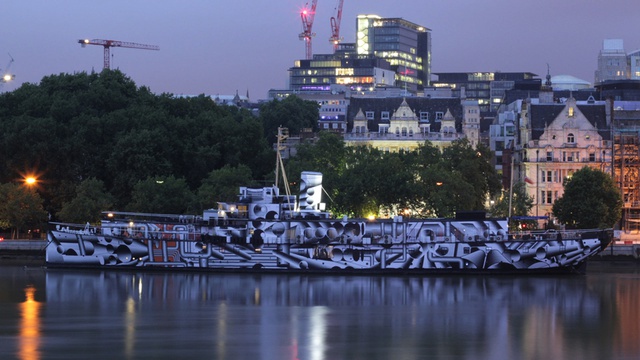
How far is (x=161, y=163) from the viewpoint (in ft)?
338

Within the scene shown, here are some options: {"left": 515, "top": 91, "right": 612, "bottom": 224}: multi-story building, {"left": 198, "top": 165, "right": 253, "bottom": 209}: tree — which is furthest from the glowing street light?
{"left": 515, "top": 91, "right": 612, "bottom": 224}: multi-story building

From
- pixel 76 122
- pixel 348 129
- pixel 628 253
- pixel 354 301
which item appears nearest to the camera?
pixel 354 301

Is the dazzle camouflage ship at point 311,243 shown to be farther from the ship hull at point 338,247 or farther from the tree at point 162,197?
the tree at point 162,197

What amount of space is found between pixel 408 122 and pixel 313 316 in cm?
6820

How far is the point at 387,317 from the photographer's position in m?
60.6

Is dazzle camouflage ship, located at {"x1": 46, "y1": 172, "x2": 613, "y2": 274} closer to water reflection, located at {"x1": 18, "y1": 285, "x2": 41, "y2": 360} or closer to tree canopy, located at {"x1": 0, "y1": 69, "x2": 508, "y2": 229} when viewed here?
tree canopy, located at {"x1": 0, "y1": 69, "x2": 508, "y2": 229}

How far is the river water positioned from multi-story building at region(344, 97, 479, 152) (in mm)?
47221

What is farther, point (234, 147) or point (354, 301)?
point (234, 147)

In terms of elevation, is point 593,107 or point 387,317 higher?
point 593,107

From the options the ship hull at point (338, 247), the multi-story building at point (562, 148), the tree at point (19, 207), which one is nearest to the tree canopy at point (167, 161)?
the tree at point (19, 207)

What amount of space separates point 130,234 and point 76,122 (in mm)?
24960

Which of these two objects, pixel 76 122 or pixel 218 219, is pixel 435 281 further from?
pixel 76 122

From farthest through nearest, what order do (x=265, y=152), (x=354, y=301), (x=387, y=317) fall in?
(x=265, y=152) → (x=354, y=301) → (x=387, y=317)

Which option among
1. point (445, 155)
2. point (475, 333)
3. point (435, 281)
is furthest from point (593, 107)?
point (475, 333)
